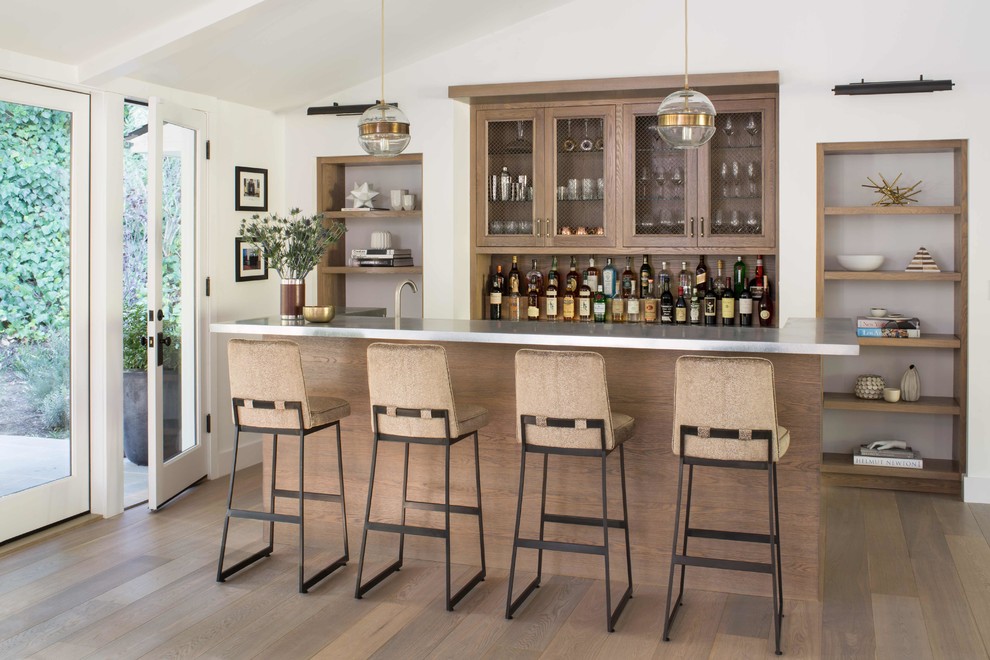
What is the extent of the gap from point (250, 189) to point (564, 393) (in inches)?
136

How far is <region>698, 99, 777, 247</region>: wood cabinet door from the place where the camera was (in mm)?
5957

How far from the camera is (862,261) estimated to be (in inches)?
231

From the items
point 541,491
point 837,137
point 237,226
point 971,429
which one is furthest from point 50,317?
point 971,429

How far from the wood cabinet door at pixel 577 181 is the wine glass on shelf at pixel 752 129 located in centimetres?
90

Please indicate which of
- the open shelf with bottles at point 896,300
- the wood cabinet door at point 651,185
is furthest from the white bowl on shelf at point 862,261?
the wood cabinet door at point 651,185

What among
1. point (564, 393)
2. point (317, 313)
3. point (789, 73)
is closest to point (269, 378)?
point (317, 313)

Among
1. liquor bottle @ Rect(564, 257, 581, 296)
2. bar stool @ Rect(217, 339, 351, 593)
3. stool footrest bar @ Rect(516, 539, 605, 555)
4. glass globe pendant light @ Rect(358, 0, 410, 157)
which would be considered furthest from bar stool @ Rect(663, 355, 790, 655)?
liquor bottle @ Rect(564, 257, 581, 296)

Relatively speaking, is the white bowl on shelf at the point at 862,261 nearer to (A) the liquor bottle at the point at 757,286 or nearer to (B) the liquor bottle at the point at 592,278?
(A) the liquor bottle at the point at 757,286

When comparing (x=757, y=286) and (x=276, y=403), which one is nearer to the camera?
(x=276, y=403)

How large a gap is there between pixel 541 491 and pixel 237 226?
9.97ft

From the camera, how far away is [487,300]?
6.68 meters

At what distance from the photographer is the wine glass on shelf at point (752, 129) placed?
5.99m

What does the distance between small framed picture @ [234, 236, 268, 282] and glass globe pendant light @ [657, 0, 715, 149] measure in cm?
310

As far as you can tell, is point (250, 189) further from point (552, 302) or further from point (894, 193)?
point (894, 193)
